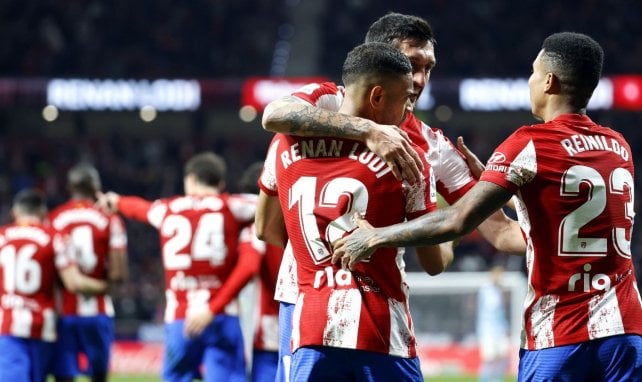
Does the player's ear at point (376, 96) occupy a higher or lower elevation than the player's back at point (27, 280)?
higher

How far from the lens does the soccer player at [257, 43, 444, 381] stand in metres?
3.71

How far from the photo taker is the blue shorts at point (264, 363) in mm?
7113

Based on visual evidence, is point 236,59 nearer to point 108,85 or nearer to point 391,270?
point 108,85

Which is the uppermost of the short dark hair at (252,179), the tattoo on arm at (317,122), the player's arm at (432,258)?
the short dark hair at (252,179)

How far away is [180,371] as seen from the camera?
779 cm

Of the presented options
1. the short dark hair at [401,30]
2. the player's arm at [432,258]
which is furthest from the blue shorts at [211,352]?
the player's arm at [432,258]

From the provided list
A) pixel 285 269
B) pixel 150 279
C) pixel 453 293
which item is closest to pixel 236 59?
pixel 150 279

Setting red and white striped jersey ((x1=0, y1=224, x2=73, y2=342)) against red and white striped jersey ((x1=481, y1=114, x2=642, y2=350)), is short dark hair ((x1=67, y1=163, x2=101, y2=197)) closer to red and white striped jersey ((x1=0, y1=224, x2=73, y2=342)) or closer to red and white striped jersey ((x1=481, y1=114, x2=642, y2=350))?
red and white striped jersey ((x1=0, y1=224, x2=73, y2=342))

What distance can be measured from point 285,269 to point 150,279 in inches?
793

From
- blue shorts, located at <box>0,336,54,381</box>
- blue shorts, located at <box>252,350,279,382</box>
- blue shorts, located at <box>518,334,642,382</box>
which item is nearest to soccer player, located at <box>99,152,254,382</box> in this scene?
blue shorts, located at <box>252,350,279,382</box>

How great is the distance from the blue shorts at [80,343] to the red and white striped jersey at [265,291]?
2436mm

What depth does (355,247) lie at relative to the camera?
3.63 m

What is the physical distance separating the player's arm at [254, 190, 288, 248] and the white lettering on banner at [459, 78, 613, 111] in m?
20.4

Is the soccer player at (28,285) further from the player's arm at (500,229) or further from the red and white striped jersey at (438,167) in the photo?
the player's arm at (500,229)
